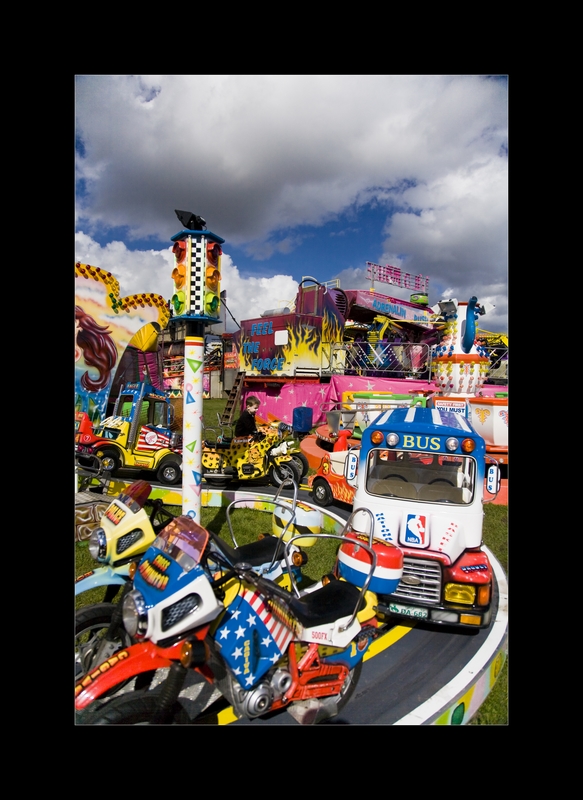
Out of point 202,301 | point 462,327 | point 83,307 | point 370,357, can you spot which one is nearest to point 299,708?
point 202,301

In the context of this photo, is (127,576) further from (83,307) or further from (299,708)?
(83,307)

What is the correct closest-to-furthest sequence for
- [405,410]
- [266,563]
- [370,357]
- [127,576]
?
[127,576], [266,563], [405,410], [370,357]

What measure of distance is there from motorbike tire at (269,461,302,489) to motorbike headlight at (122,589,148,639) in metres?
6.61

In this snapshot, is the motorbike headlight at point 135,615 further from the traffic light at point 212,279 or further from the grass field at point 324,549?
the traffic light at point 212,279

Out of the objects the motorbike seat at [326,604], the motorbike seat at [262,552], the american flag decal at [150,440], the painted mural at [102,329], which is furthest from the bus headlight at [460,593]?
the painted mural at [102,329]

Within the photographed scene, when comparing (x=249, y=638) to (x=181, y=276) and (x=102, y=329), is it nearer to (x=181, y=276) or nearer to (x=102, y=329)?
(x=181, y=276)

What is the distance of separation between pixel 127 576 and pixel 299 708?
139cm

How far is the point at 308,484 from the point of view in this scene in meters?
9.56

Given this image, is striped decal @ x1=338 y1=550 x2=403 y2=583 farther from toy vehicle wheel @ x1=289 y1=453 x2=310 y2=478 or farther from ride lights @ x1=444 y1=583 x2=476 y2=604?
toy vehicle wheel @ x1=289 y1=453 x2=310 y2=478

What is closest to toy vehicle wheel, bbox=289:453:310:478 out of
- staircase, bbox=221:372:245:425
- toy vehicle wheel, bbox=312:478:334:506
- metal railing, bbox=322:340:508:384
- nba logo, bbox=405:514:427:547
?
toy vehicle wheel, bbox=312:478:334:506

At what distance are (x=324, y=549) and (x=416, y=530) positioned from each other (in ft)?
6.44

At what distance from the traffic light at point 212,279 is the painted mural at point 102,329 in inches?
325

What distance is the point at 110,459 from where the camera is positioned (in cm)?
916

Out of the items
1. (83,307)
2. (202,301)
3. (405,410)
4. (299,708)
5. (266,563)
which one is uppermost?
(83,307)
